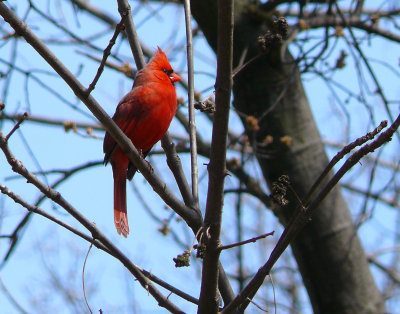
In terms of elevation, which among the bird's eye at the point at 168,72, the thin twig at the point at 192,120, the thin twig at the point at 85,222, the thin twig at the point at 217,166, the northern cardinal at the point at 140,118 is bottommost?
the thin twig at the point at 85,222

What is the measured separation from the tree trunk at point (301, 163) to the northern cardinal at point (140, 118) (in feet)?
1.35

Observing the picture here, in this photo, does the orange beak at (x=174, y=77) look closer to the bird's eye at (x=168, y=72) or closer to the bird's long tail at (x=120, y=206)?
the bird's eye at (x=168, y=72)

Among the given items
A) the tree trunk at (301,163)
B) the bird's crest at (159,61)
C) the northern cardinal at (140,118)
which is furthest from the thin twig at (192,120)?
the bird's crest at (159,61)

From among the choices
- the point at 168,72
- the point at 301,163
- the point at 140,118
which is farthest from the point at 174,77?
the point at 301,163

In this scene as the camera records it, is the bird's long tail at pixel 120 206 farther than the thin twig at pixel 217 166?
Yes

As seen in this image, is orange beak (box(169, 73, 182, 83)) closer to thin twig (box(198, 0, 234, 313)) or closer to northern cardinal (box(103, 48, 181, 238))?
northern cardinal (box(103, 48, 181, 238))

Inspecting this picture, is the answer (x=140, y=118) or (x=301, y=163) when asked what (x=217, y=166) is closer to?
(x=140, y=118)

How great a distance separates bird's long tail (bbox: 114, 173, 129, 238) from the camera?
3.08 meters

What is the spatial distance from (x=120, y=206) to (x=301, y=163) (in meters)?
0.99

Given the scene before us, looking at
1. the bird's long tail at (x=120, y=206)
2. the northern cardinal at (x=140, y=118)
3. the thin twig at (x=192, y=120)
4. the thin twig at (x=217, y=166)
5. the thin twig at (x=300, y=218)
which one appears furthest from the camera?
the northern cardinal at (x=140, y=118)

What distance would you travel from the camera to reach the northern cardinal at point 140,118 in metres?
3.40

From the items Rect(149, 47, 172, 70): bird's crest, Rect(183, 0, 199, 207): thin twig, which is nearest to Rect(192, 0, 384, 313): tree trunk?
Rect(149, 47, 172, 70): bird's crest

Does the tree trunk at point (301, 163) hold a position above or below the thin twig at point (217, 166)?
above

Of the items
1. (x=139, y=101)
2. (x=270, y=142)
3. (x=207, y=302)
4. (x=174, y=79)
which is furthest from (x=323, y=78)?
(x=207, y=302)
